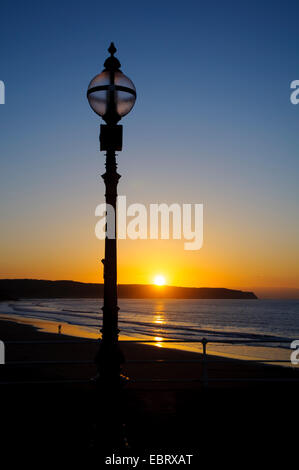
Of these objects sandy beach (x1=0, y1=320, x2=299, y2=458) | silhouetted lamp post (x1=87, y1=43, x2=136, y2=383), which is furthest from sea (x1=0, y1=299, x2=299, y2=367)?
silhouetted lamp post (x1=87, y1=43, x2=136, y2=383)

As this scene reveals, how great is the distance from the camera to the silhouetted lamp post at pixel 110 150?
448cm

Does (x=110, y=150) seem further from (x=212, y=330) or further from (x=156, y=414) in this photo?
(x=212, y=330)

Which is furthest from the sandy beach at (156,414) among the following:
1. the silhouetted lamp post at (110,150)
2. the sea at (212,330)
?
the sea at (212,330)

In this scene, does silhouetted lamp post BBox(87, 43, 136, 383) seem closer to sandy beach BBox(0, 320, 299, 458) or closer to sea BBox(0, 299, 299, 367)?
sandy beach BBox(0, 320, 299, 458)

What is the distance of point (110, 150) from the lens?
192 inches

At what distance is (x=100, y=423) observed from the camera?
13.8 feet

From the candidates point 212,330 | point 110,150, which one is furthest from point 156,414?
point 212,330

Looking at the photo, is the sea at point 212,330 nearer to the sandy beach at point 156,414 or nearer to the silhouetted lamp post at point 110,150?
the sandy beach at point 156,414

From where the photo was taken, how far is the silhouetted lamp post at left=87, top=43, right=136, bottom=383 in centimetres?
448

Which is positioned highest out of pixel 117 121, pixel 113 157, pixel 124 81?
pixel 124 81

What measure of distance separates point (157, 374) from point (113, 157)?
9821 mm
